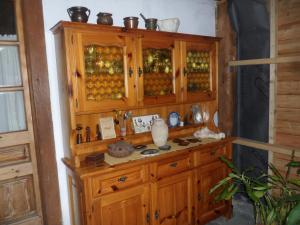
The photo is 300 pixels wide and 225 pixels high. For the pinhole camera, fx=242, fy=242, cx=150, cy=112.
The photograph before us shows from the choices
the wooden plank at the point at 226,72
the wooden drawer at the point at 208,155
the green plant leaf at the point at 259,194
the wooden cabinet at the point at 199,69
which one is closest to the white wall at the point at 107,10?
the wooden plank at the point at 226,72

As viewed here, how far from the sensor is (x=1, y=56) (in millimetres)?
1989

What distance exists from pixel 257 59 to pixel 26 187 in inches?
106

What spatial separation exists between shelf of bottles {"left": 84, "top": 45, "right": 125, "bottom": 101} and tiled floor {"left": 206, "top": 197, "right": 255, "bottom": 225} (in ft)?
5.92

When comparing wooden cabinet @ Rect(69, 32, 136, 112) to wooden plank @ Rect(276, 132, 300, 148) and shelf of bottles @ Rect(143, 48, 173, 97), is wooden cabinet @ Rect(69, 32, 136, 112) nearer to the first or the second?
shelf of bottles @ Rect(143, 48, 173, 97)

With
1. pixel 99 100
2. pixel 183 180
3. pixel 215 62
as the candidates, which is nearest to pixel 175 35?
pixel 215 62

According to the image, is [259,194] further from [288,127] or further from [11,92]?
[11,92]

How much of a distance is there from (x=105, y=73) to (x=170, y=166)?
1.01 meters

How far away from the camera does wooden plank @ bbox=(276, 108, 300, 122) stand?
8.09ft

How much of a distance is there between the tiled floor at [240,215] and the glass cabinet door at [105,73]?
1705mm

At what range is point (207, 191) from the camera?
2.50 m

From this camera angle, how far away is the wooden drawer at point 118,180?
183 centimetres

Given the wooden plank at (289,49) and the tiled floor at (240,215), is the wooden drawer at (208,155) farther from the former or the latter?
the wooden plank at (289,49)

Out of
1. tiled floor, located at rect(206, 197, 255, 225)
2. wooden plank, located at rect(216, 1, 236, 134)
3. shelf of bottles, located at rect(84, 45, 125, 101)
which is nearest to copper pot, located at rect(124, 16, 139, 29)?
shelf of bottles, located at rect(84, 45, 125, 101)

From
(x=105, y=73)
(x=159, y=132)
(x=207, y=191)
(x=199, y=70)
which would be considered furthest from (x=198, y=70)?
(x=207, y=191)
